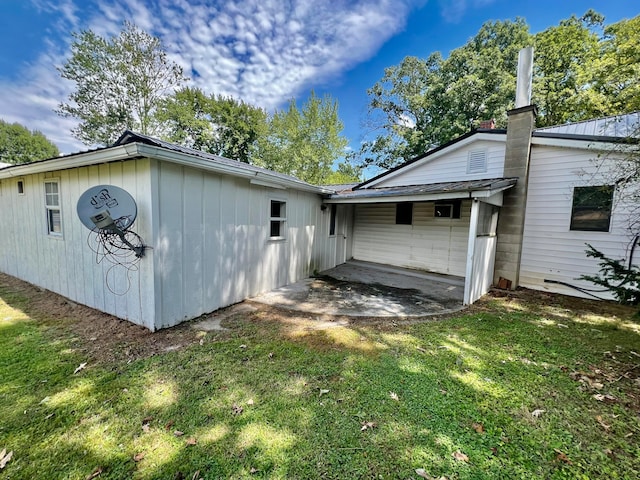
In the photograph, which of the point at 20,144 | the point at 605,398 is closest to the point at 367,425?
the point at 605,398

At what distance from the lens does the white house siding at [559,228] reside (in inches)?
231

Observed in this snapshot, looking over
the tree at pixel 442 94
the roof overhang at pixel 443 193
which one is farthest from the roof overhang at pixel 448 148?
the tree at pixel 442 94

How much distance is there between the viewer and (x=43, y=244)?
5871 millimetres

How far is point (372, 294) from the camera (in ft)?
20.8

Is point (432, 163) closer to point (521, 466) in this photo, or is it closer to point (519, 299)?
point (519, 299)

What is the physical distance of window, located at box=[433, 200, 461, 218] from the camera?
327 inches

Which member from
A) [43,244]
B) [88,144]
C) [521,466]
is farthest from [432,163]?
[88,144]

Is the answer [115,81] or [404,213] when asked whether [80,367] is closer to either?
[404,213]

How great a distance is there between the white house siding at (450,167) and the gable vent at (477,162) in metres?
0.08

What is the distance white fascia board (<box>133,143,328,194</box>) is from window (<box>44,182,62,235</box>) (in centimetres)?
353

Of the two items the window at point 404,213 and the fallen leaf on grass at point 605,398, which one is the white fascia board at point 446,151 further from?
the fallen leaf on grass at point 605,398

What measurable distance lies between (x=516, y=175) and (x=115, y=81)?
22698 mm

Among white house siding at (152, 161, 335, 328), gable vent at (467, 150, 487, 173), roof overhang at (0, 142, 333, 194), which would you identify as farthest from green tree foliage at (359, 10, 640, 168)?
roof overhang at (0, 142, 333, 194)

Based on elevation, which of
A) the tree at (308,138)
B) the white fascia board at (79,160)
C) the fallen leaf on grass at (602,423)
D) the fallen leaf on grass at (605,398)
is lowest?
the fallen leaf on grass at (602,423)
